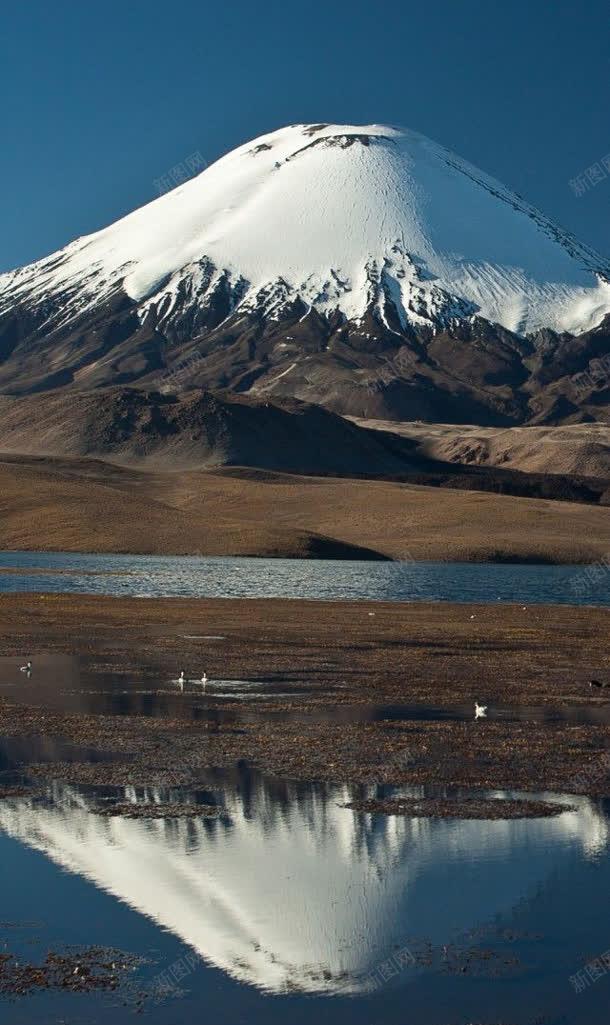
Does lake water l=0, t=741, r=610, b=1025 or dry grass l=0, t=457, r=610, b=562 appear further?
dry grass l=0, t=457, r=610, b=562

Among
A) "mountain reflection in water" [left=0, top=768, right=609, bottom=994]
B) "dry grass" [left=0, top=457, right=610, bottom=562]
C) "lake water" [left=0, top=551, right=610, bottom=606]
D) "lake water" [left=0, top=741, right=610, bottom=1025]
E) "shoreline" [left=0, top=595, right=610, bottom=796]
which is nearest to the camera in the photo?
"lake water" [left=0, top=741, right=610, bottom=1025]

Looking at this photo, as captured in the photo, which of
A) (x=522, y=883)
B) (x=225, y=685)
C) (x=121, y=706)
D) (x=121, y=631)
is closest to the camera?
(x=522, y=883)

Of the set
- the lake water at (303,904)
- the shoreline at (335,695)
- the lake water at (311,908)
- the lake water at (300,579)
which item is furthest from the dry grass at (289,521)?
the lake water at (311,908)

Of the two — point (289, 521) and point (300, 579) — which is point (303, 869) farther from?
point (289, 521)

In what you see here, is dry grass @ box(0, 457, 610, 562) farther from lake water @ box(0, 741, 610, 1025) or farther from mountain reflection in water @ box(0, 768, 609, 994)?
lake water @ box(0, 741, 610, 1025)

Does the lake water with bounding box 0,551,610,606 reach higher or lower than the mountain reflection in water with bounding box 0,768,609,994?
lower

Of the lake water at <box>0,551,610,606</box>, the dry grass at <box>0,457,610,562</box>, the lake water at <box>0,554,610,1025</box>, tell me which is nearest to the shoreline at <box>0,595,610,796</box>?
the lake water at <box>0,554,610,1025</box>

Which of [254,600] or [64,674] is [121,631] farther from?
[254,600]

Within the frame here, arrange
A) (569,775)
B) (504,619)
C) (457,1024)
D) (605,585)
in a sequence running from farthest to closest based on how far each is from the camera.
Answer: (605,585), (504,619), (569,775), (457,1024)

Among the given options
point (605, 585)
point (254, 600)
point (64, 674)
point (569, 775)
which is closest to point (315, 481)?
point (605, 585)
